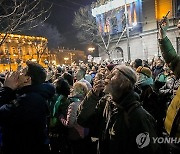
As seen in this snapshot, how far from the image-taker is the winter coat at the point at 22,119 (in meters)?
3.21

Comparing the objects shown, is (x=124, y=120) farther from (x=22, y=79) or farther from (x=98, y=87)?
(x=22, y=79)

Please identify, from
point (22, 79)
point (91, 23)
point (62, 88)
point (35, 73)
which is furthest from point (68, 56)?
point (22, 79)

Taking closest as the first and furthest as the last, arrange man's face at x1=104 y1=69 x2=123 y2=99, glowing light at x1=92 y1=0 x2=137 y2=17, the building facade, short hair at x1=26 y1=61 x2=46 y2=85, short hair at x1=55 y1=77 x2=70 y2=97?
man's face at x1=104 y1=69 x2=123 y2=99 < short hair at x1=26 y1=61 x2=46 y2=85 < short hair at x1=55 y1=77 x2=70 y2=97 < the building facade < glowing light at x1=92 y1=0 x2=137 y2=17

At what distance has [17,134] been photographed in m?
3.28

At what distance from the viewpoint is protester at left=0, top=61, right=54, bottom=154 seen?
3221 mm

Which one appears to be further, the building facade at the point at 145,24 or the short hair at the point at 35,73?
the building facade at the point at 145,24

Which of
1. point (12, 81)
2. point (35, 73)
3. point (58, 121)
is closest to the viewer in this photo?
point (12, 81)

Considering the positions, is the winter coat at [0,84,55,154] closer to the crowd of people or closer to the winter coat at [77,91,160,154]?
the crowd of people

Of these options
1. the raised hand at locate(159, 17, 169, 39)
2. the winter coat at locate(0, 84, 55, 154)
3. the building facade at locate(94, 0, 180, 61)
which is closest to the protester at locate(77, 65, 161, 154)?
the raised hand at locate(159, 17, 169, 39)

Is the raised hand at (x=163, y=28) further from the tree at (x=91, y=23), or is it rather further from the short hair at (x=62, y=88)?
the tree at (x=91, y=23)

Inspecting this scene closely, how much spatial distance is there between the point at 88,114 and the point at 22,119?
0.95m

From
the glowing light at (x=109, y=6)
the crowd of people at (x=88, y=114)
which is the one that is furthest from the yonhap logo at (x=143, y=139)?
the glowing light at (x=109, y=6)

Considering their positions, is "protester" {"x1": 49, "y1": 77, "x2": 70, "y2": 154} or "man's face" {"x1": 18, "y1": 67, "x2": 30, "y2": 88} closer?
"man's face" {"x1": 18, "y1": 67, "x2": 30, "y2": 88}

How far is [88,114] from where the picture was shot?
130 inches
